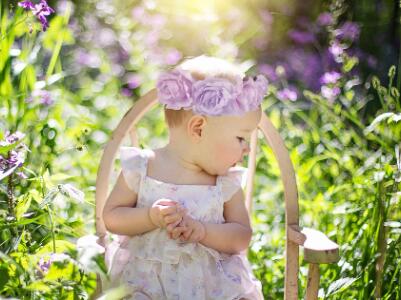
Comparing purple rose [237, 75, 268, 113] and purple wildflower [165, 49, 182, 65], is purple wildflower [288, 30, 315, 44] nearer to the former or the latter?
purple wildflower [165, 49, 182, 65]

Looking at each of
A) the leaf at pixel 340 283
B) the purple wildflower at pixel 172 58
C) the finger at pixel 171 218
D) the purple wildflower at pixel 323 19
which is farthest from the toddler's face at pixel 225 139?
the purple wildflower at pixel 323 19

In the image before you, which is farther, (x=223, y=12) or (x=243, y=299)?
(x=223, y=12)

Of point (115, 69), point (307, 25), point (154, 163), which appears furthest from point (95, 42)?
point (154, 163)

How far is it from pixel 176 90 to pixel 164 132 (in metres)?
1.97

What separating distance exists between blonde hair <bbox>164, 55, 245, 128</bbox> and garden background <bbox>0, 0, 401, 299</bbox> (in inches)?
12.8

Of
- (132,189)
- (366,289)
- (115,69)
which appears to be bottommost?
(366,289)

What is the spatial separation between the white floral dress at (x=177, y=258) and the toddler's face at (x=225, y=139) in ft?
0.27

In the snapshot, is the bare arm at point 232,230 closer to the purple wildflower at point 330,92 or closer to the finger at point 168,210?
the finger at point 168,210

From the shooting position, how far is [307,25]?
5.66 m

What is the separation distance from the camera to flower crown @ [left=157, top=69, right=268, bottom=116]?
7.83 feet

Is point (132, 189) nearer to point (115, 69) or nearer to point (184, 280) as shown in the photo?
point (184, 280)

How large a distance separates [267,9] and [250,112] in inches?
129

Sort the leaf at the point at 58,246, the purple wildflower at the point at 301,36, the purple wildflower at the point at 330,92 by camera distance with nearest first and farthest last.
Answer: the leaf at the point at 58,246 → the purple wildflower at the point at 330,92 → the purple wildflower at the point at 301,36

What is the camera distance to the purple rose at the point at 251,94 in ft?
7.97
